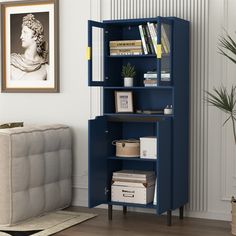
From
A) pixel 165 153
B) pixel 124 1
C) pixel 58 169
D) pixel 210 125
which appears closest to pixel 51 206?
pixel 58 169

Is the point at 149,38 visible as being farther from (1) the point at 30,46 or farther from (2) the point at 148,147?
(1) the point at 30,46

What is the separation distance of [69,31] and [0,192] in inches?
69.9

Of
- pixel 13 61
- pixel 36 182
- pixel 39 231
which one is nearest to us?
pixel 39 231

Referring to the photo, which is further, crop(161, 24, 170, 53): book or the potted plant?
crop(161, 24, 170, 53): book

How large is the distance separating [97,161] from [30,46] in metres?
1.54

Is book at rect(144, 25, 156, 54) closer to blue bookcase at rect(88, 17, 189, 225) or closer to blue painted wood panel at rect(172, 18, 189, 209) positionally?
blue bookcase at rect(88, 17, 189, 225)

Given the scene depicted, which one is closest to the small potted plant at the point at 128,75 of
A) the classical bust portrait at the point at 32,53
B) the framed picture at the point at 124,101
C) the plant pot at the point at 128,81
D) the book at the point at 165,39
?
the plant pot at the point at 128,81

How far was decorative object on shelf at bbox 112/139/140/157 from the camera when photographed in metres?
5.13

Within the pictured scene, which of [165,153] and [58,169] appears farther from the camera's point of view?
[58,169]

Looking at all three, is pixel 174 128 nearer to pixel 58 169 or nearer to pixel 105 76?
pixel 105 76

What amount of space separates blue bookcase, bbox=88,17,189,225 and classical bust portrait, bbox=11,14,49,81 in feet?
2.61

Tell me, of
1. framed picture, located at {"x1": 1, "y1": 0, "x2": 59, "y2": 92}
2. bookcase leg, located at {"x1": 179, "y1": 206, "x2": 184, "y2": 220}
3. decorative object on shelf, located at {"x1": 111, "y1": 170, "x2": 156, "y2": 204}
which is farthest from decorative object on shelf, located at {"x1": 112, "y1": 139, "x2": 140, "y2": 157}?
framed picture, located at {"x1": 1, "y1": 0, "x2": 59, "y2": 92}

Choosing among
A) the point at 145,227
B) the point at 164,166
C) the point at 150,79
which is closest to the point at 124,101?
the point at 150,79

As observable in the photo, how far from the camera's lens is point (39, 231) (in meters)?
4.73
